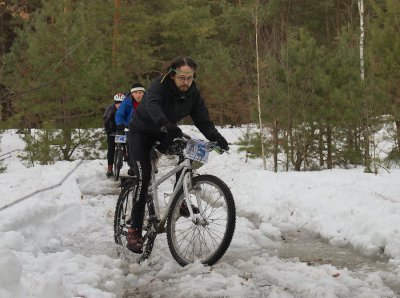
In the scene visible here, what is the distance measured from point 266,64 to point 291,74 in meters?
0.93

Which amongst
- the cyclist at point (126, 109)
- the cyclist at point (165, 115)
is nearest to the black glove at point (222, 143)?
the cyclist at point (165, 115)

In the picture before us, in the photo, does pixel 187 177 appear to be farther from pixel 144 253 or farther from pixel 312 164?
pixel 312 164

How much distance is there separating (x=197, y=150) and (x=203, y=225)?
773 millimetres

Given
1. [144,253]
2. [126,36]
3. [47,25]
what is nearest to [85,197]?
[144,253]

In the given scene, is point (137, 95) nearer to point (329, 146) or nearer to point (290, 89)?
point (290, 89)

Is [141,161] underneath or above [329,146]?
above

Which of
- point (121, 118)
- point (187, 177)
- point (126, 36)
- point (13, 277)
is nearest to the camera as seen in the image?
point (13, 277)

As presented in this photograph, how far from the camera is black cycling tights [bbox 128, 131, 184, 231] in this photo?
5.16 metres

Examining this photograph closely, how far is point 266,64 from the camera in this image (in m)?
13.3

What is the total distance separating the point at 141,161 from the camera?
204 inches

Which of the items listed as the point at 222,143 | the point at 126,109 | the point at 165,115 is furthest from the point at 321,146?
the point at 165,115

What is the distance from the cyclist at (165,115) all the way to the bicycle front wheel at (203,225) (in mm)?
444

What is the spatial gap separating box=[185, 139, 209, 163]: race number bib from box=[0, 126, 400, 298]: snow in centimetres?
107

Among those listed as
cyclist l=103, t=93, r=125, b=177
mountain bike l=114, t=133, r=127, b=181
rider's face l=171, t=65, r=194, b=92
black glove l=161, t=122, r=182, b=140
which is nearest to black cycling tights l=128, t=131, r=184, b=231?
black glove l=161, t=122, r=182, b=140
